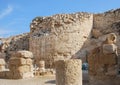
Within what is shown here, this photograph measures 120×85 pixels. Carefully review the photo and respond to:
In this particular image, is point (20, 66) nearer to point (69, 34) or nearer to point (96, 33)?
point (69, 34)

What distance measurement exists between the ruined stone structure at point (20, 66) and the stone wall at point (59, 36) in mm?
8024

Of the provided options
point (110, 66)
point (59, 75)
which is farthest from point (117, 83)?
point (59, 75)

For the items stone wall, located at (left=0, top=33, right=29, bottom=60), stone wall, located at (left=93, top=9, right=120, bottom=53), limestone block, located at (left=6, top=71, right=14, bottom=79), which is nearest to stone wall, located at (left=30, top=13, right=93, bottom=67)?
stone wall, located at (left=93, top=9, right=120, bottom=53)

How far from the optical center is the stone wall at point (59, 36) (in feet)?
74.8

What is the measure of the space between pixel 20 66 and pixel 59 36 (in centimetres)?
925

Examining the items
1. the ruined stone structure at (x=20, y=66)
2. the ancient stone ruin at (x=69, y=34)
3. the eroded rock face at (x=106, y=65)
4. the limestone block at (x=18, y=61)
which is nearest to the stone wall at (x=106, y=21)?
the ancient stone ruin at (x=69, y=34)

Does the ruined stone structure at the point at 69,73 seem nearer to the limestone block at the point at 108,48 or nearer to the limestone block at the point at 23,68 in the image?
the limestone block at the point at 108,48

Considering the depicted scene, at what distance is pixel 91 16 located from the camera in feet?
83.6

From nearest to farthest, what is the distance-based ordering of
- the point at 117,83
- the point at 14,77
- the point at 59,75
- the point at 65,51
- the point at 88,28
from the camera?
the point at 59,75, the point at 117,83, the point at 14,77, the point at 65,51, the point at 88,28

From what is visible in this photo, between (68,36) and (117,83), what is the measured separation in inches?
Result: 550

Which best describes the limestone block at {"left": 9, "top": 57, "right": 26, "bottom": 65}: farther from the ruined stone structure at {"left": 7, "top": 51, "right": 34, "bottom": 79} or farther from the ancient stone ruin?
the ancient stone ruin

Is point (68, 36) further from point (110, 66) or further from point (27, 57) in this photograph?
point (110, 66)

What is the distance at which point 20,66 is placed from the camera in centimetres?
1430

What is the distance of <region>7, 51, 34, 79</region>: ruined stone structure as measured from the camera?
14281mm
